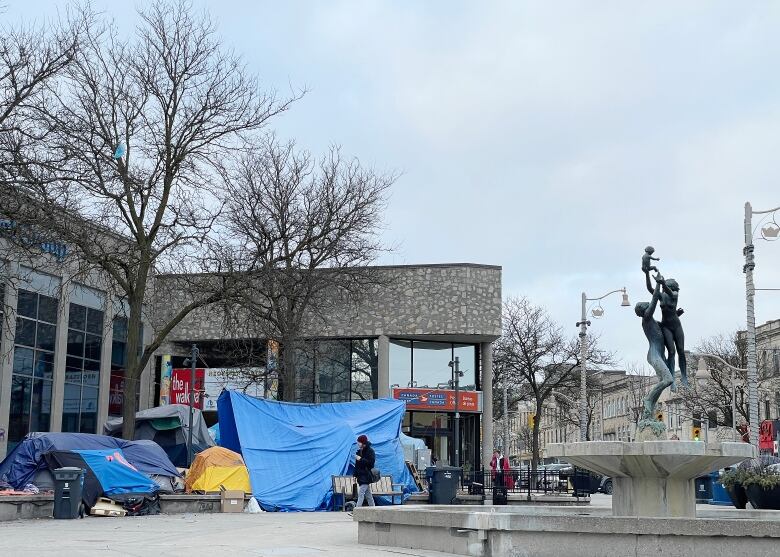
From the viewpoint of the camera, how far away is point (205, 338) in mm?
46281

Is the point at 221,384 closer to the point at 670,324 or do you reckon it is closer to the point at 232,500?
the point at 232,500

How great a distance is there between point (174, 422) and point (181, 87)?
33.7ft

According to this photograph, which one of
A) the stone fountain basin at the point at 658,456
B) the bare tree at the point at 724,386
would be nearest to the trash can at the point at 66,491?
the stone fountain basin at the point at 658,456

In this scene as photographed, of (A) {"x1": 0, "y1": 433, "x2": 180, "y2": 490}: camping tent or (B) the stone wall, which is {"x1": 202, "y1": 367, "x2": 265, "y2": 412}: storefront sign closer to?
(B) the stone wall

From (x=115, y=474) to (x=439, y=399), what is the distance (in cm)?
2571

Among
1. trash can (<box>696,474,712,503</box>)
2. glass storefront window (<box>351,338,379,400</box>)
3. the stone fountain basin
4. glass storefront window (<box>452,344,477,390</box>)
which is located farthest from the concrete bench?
glass storefront window (<box>452,344,477,390</box>)

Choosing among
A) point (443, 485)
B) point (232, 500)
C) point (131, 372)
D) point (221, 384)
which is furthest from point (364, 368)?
point (232, 500)

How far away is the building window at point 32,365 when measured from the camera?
33938 mm

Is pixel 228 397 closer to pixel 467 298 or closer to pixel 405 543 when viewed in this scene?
pixel 405 543

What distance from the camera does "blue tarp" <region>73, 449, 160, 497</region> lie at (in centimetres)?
2075

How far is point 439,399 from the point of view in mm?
45469

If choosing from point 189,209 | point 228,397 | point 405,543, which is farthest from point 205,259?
point 405,543

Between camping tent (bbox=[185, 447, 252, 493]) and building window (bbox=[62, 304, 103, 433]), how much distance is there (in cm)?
1555

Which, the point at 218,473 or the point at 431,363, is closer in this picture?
the point at 218,473
